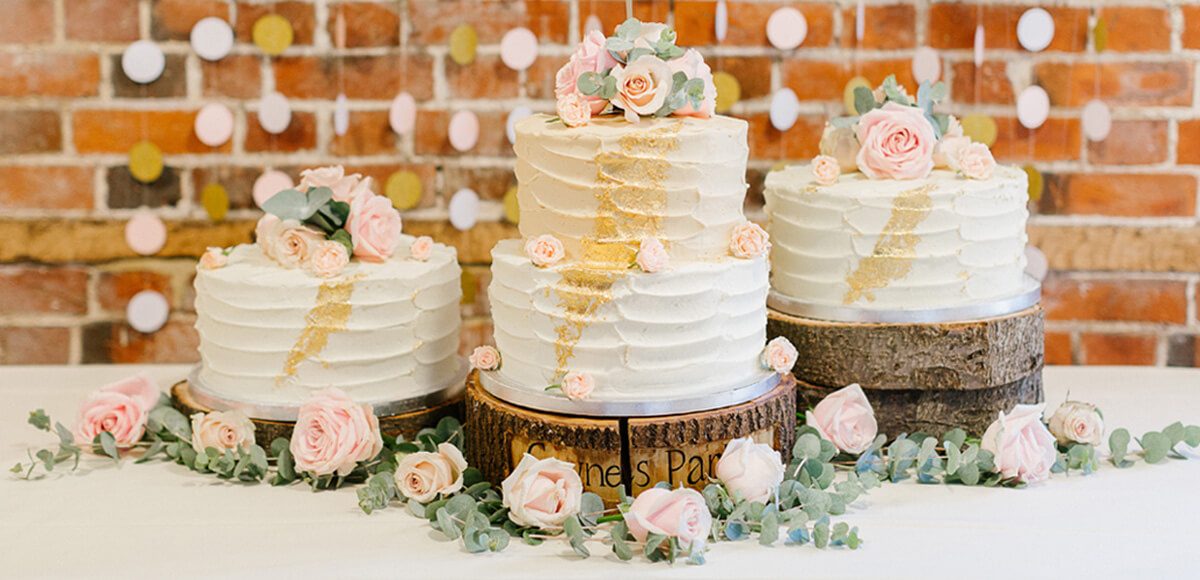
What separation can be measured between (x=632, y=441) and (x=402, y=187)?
967 millimetres

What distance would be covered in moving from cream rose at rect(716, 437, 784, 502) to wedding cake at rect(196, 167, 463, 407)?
1.67 feet

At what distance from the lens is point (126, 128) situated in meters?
2.39

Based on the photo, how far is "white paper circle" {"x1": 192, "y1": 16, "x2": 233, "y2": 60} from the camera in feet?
7.77

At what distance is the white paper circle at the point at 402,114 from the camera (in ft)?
7.86

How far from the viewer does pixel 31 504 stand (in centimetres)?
169

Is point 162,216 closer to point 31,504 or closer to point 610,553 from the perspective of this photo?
point 31,504

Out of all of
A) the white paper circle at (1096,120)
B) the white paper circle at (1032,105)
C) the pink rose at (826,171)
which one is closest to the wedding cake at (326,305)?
the pink rose at (826,171)

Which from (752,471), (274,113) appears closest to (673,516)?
(752,471)

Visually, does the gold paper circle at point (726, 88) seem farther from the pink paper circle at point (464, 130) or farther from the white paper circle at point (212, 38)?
the white paper circle at point (212, 38)

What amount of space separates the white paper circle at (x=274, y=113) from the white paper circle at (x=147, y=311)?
0.39 metres

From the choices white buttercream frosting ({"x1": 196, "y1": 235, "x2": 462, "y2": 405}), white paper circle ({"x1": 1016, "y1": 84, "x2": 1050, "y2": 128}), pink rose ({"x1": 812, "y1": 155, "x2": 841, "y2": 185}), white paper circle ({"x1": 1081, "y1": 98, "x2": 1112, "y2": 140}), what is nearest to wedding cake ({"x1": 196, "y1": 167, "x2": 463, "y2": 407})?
white buttercream frosting ({"x1": 196, "y1": 235, "x2": 462, "y2": 405})

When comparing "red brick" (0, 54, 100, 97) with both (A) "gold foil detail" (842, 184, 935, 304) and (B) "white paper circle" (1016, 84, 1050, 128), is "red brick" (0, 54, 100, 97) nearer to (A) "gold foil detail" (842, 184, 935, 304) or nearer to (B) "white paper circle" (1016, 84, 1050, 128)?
(A) "gold foil detail" (842, 184, 935, 304)

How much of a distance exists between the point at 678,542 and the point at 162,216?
1352mm

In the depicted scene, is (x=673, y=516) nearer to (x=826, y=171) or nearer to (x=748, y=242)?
(x=748, y=242)
